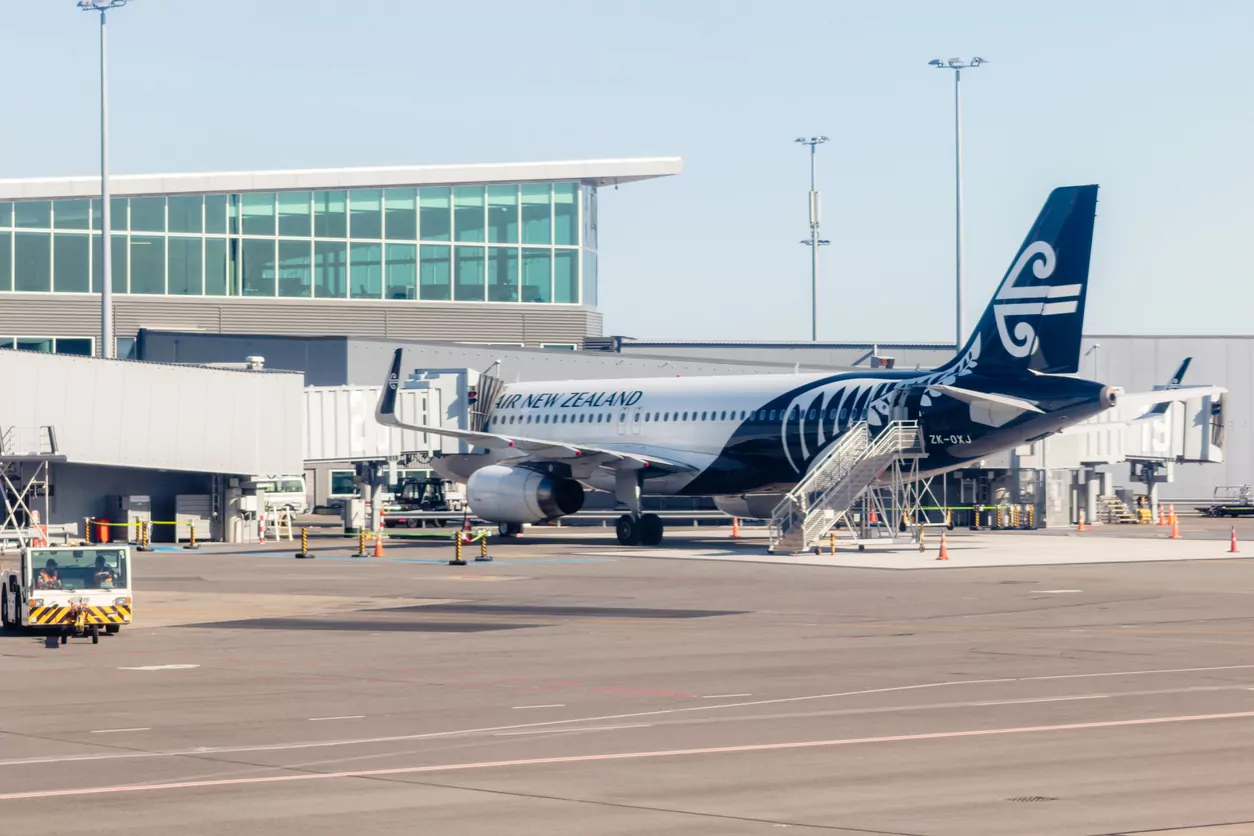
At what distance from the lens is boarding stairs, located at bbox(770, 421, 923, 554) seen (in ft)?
151

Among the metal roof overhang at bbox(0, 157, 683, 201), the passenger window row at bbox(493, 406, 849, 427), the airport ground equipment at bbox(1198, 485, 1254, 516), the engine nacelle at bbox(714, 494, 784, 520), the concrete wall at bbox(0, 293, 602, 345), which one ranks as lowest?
the airport ground equipment at bbox(1198, 485, 1254, 516)

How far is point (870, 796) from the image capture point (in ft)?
43.3

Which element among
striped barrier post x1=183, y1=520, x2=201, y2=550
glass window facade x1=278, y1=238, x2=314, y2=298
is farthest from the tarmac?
glass window facade x1=278, y1=238, x2=314, y2=298

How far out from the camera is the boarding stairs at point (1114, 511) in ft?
223

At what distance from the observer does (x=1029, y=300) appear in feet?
149

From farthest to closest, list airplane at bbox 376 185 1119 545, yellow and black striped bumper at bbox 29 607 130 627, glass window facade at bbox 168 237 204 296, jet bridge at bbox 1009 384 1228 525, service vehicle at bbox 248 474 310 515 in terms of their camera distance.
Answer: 1. glass window facade at bbox 168 237 204 296
2. jet bridge at bbox 1009 384 1228 525
3. service vehicle at bbox 248 474 310 515
4. airplane at bbox 376 185 1119 545
5. yellow and black striped bumper at bbox 29 607 130 627

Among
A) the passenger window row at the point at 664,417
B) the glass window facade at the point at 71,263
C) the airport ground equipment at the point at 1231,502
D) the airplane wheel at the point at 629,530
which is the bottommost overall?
the airport ground equipment at the point at 1231,502

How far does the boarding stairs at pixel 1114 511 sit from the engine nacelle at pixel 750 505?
19900mm

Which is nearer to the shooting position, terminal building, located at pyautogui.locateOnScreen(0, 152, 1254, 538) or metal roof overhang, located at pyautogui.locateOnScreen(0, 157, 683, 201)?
terminal building, located at pyautogui.locateOnScreen(0, 152, 1254, 538)

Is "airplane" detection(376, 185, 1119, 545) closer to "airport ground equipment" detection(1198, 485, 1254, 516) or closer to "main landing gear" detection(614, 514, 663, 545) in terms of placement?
"main landing gear" detection(614, 514, 663, 545)

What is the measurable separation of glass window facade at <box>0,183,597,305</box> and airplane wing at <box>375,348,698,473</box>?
2932cm

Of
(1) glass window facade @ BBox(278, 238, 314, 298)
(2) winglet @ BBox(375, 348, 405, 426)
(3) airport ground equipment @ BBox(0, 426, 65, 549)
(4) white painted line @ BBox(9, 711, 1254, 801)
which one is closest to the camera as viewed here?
(4) white painted line @ BBox(9, 711, 1254, 801)

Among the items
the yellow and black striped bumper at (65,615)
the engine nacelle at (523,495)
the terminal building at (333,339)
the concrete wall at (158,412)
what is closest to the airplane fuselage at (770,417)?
the engine nacelle at (523,495)

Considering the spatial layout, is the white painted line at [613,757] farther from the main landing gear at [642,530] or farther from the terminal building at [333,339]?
the terminal building at [333,339]
